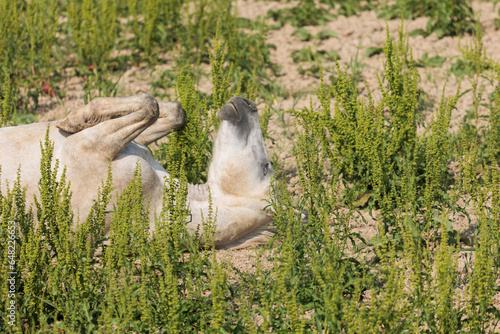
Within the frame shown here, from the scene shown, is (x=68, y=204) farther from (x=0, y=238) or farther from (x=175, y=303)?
(x=175, y=303)

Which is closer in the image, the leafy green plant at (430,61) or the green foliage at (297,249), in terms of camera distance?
the green foliage at (297,249)

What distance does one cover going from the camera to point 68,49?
6.94 meters

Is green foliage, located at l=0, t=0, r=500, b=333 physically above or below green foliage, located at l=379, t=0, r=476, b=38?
below

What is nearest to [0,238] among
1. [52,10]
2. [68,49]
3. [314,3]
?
[52,10]

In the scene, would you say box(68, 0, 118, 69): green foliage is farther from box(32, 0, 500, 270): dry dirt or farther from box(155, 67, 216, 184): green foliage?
box(155, 67, 216, 184): green foliage

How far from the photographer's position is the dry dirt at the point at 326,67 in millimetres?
5641

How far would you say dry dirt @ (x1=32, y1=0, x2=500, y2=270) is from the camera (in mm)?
5641

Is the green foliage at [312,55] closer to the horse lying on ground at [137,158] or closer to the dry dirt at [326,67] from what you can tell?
the dry dirt at [326,67]

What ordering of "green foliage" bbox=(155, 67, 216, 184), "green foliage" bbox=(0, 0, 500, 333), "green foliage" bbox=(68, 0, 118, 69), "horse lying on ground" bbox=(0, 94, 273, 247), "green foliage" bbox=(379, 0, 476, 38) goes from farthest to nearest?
1. "green foliage" bbox=(379, 0, 476, 38)
2. "green foliage" bbox=(68, 0, 118, 69)
3. "green foliage" bbox=(155, 67, 216, 184)
4. "horse lying on ground" bbox=(0, 94, 273, 247)
5. "green foliage" bbox=(0, 0, 500, 333)

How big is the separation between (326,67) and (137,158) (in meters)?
3.20

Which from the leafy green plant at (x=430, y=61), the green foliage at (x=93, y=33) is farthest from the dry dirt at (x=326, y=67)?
the green foliage at (x=93, y=33)

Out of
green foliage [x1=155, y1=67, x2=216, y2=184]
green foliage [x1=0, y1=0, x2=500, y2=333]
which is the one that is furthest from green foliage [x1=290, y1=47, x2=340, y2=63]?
green foliage [x1=155, y1=67, x2=216, y2=184]

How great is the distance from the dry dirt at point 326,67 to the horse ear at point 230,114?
124 centimetres

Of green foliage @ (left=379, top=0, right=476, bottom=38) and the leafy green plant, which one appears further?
green foliage @ (left=379, top=0, right=476, bottom=38)
